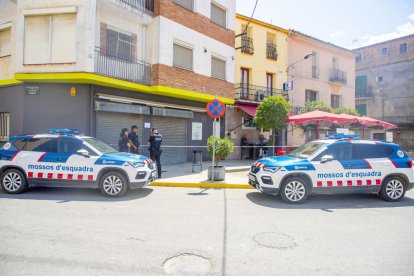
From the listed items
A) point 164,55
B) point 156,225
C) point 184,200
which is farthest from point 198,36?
point 156,225

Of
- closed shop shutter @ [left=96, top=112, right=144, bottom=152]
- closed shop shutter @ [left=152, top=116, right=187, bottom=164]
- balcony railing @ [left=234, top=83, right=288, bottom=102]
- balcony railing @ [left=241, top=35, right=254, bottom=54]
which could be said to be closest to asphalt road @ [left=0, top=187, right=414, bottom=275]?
closed shop shutter @ [left=96, top=112, right=144, bottom=152]

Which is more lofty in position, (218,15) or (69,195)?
(218,15)

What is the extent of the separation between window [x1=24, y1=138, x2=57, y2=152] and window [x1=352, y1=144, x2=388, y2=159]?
8.50 meters

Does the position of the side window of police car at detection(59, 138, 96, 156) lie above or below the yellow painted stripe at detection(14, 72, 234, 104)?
below

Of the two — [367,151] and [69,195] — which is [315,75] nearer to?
[367,151]

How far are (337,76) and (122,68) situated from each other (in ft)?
69.5

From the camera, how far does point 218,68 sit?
16.8 m

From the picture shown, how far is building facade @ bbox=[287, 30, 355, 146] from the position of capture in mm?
22656

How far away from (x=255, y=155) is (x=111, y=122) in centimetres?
1046

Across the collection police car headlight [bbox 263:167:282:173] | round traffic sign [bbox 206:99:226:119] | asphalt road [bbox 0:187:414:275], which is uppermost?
round traffic sign [bbox 206:99:226:119]

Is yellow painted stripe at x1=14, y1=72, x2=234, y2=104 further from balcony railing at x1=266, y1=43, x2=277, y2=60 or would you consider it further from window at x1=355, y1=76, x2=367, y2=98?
window at x1=355, y1=76, x2=367, y2=98

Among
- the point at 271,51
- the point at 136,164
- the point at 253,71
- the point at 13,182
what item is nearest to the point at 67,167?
the point at 13,182

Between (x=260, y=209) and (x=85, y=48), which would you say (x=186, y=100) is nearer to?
(x=85, y=48)

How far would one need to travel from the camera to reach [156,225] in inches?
199
